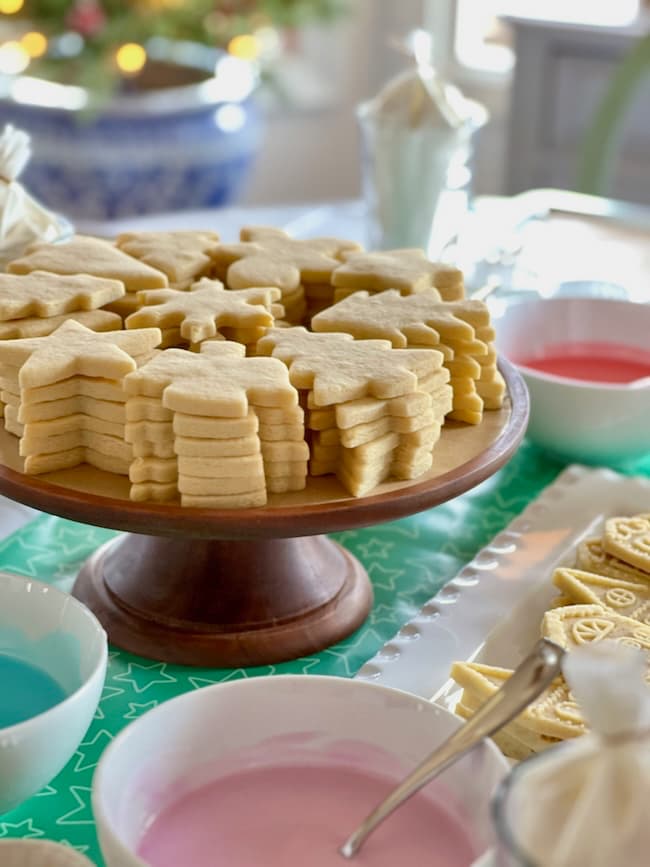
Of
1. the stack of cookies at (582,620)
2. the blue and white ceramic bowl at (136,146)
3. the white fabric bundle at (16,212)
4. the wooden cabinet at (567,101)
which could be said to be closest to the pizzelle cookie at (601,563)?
the stack of cookies at (582,620)

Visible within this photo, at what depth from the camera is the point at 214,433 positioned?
812mm

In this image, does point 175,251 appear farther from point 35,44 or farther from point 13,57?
point 13,57

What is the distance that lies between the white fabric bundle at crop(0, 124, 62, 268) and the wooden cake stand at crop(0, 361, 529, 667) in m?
0.38

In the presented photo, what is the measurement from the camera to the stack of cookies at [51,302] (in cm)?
95

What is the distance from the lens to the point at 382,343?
0.92 m

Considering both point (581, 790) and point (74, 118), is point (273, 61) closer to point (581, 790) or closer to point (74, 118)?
point (74, 118)

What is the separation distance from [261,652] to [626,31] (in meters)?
2.62

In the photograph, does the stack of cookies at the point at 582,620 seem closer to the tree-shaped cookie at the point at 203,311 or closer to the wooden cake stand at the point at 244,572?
the wooden cake stand at the point at 244,572

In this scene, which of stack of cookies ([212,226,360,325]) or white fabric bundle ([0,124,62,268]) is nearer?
stack of cookies ([212,226,360,325])

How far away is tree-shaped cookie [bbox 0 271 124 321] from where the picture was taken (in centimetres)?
96

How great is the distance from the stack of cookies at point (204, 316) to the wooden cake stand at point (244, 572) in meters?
0.13

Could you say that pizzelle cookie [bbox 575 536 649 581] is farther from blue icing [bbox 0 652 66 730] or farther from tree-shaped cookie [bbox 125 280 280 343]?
blue icing [bbox 0 652 66 730]

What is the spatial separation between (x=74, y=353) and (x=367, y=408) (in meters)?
0.20

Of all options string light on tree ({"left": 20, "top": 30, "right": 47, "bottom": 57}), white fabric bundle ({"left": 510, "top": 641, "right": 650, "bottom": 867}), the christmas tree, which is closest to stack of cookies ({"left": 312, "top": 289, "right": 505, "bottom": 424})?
white fabric bundle ({"left": 510, "top": 641, "right": 650, "bottom": 867})
